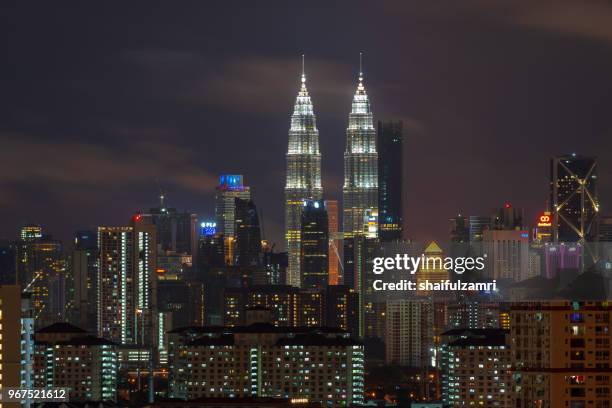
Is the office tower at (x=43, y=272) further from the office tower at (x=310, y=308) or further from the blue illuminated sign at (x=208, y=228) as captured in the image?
the blue illuminated sign at (x=208, y=228)

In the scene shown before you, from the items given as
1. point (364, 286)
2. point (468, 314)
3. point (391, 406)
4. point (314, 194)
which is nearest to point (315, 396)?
point (391, 406)

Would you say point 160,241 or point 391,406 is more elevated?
point 160,241

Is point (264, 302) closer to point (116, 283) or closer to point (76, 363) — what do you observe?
point (116, 283)

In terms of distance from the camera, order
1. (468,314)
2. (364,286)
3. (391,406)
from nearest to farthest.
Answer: (391,406)
(468,314)
(364,286)

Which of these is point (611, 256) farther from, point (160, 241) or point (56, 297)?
point (160, 241)

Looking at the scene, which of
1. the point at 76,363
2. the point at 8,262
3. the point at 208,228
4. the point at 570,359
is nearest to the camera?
the point at 570,359

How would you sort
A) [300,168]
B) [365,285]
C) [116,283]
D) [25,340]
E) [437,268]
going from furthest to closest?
[300,168] → [116,283] → [365,285] → [437,268] → [25,340]

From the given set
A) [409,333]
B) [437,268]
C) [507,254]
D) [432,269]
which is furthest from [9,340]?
[409,333]
